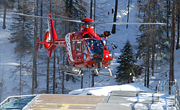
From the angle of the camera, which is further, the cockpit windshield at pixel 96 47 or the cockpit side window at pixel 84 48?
the cockpit side window at pixel 84 48

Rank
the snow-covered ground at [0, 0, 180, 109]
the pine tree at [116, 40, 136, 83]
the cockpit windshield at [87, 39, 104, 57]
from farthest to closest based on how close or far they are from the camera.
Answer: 1. the pine tree at [116, 40, 136, 83]
2. the snow-covered ground at [0, 0, 180, 109]
3. the cockpit windshield at [87, 39, 104, 57]

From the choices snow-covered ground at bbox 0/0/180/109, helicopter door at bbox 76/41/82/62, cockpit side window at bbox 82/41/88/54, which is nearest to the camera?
cockpit side window at bbox 82/41/88/54

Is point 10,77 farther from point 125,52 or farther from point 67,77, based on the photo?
point 125,52

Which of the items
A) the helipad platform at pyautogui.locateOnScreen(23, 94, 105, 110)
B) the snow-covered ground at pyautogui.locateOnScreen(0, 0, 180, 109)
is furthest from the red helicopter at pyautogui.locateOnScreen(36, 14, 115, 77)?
the snow-covered ground at pyautogui.locateOnScreen(0, 0, 180, 109)

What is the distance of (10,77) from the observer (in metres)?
29.9

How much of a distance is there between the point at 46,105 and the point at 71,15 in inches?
609

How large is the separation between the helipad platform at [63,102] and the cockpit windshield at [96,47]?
325 centimetres

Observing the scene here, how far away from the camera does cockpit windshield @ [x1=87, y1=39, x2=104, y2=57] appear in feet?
48.4

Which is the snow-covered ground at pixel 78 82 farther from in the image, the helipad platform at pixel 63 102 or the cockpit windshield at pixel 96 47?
the cockpit windshield at pixel 96 47

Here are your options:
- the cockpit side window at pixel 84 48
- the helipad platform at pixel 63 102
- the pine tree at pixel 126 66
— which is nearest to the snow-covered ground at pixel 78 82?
the pine tree at pixel 126 66

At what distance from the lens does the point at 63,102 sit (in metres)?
16.9

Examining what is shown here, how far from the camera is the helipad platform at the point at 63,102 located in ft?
50.3

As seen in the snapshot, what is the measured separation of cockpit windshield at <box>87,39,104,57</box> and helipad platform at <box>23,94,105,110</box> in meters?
3.25

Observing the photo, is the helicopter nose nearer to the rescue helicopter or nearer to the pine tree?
the rescue helicopter
